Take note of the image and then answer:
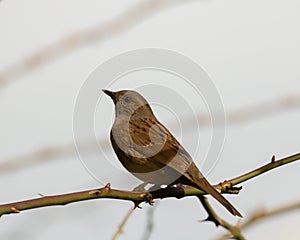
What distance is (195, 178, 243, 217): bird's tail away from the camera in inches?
147

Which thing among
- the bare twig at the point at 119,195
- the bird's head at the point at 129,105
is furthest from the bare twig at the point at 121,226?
the bird's head at the point at 129,105

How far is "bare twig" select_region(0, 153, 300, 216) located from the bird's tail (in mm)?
69

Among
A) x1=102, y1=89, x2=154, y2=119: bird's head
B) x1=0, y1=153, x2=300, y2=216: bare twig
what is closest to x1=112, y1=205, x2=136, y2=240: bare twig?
x1=0, y1=153, x2=300, y2=216: bare twig

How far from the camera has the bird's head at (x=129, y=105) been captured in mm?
5363

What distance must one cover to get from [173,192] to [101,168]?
773 millimetres

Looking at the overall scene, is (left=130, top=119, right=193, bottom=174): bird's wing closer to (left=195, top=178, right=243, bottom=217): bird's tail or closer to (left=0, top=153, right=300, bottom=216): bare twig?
(left=195, top=178, right=243, bottom=217): bird's tail

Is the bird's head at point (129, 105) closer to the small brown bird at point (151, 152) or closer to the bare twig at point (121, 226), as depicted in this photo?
the small brown bird at point (151, 152)

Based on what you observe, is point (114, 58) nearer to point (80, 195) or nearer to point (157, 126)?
point (80, 195)

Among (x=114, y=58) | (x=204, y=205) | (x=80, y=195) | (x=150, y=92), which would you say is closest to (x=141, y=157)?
(x=150, y=92)

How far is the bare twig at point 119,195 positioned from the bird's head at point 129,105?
1.57 m

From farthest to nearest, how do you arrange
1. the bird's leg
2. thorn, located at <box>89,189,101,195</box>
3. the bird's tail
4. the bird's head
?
the bird's head
the bird's leg
the bird's tail
thorn, located at <box>89,189,101,195</box>

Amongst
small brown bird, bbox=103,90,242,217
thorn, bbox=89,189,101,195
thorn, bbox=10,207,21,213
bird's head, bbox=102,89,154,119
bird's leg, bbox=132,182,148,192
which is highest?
bird's head, bbox=102,89,154,119

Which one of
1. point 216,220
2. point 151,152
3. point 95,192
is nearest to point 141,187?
point 151,152

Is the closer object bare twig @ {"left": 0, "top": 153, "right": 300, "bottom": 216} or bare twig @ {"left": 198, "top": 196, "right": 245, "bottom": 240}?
bare twig @ {"left": 0, "top": 153, "right": 300, "bottom": 216}
